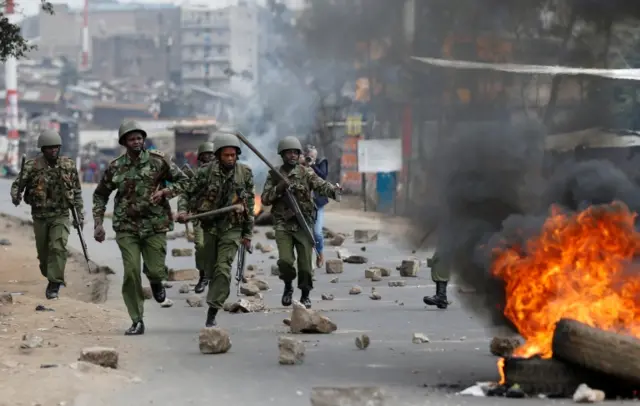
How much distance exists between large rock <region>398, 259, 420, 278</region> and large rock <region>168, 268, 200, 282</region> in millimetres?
2659

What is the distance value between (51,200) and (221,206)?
3061 mm

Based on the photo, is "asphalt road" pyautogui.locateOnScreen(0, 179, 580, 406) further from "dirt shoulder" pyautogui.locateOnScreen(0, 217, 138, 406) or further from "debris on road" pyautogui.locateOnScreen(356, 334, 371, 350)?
"dirt shoulder" pyautogui.locateOnScreen(0, 217, 138, 406)

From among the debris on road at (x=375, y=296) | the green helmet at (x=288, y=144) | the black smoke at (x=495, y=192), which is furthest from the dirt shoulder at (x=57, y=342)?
the debris on road at (x=375, y=296)

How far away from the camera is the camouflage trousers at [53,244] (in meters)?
13.6

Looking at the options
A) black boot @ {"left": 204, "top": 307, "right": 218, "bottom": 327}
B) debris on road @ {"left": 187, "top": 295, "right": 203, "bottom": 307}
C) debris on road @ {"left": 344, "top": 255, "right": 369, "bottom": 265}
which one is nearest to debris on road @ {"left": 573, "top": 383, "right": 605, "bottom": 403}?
black boot @ {"left": 204, "top": 307, "right": 218, "bottom": 327}

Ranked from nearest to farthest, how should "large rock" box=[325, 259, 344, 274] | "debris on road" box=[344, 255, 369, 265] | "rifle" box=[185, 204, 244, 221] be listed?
1. "rifle" box=[185, 204, 244, 221]
2. "large rock" box=[325, 259, 344, 274]
3. "debris on road" box=[344, 255, 369, 265]

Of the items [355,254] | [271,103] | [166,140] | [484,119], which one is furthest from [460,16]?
[166,140]

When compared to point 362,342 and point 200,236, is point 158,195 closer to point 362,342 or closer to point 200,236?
point 362,342

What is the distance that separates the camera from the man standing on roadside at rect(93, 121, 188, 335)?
1088 cm

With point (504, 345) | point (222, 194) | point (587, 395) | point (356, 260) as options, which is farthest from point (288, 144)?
point (356, 260)

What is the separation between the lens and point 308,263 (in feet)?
42.7

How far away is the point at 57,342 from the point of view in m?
10.1

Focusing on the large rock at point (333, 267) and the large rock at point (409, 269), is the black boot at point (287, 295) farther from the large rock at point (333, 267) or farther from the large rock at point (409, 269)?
the large rock at point (333, 267)

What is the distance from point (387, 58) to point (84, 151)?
76731 millimetres
